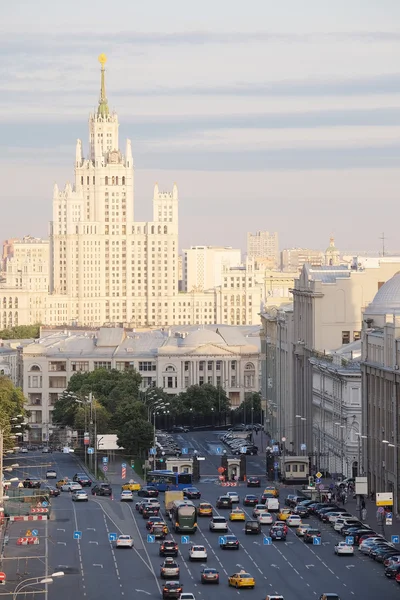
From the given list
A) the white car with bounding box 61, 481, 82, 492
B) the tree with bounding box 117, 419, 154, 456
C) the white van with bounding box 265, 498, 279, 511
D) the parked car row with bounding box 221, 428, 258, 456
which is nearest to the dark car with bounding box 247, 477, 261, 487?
the white car with bounding box 61, 481, 82, 492

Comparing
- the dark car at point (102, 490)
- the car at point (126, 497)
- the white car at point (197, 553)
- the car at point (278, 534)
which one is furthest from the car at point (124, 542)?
the dark car at point (102, 490)

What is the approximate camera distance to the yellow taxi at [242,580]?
90.5 meters

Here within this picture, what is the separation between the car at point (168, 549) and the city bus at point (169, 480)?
1627 inches

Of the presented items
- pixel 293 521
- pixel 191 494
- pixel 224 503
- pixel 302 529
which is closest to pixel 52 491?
pixel 191 494

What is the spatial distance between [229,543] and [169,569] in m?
11.4

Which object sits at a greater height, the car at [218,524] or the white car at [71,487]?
the car at [218,524]

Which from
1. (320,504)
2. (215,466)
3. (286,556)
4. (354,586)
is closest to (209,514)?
(320,504)

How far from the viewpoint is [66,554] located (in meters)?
103

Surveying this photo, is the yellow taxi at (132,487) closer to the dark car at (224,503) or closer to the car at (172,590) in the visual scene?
the dark car at (224,503)

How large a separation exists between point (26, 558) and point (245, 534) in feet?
56.4

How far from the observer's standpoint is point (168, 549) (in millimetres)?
101812

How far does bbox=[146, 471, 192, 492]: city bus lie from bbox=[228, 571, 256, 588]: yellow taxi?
173 feet

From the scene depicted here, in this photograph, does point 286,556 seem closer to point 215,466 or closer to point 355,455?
point 355,455

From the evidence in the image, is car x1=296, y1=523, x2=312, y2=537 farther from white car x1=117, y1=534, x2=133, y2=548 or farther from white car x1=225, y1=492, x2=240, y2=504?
white car x1=225, y1=492, x2=240, y2=504
